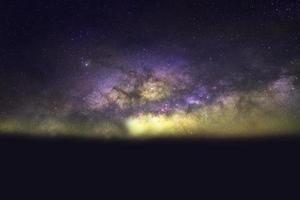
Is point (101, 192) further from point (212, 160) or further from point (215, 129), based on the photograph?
point (215, 129)

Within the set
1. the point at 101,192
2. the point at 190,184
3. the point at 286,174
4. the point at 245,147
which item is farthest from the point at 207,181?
the point at 101,192

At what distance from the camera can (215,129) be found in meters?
10.3

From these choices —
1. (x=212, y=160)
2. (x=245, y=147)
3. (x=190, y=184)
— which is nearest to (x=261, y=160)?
(x=245, y=147)

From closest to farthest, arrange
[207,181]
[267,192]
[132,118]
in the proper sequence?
1. [132,118]
2. [267,192]
3. [207,181]

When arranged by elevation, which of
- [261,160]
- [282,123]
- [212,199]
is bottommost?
[212,199]

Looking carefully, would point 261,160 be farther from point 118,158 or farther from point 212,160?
point 118,158

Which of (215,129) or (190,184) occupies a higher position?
(215,129)

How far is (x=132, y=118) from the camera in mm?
9562

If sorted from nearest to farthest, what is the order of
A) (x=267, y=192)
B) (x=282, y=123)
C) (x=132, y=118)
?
(x=132, y=118) < (x=282, y=123) < (x=267, y=192)

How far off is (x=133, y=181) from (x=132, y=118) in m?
13.9

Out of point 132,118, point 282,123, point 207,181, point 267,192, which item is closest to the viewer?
point 132,118

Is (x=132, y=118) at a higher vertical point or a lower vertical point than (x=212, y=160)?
higher

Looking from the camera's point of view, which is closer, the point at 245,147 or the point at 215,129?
the point at 215,129

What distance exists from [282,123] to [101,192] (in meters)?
13.7
